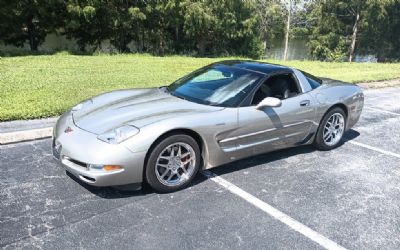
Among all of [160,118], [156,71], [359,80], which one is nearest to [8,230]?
[160,118]

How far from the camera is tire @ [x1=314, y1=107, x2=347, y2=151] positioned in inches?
222

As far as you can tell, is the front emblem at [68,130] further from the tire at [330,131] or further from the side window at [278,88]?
the tire at [330,131]

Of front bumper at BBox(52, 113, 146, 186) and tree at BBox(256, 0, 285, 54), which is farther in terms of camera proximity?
tree at BBox(256, 0, 285, 54)

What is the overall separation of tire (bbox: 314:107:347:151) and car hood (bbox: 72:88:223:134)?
1.86 m

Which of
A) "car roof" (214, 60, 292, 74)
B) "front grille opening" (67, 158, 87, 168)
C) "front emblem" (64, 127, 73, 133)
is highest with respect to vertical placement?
"car roof" (214, 60, 292, 74)

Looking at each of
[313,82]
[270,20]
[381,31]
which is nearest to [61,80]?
[313,82]

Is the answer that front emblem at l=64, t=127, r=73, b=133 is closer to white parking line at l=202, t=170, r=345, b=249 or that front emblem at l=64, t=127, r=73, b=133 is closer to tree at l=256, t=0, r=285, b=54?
white parking line at l=202, t=170, r=345, b=249

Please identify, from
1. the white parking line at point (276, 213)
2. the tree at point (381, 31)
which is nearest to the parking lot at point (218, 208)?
the white parking line at point (276, 213)

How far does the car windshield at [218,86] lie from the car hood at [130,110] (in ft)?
0.57

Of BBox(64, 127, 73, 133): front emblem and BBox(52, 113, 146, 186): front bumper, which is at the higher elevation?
BBox(64, 127, 73, 133): front emblem

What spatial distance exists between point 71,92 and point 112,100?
3552mm

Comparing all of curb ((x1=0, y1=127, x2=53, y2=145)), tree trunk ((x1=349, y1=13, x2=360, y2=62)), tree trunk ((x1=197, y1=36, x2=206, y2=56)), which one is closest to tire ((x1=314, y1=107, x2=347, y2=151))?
curb ((x1=0, y1=127, x2=53, y2=145))

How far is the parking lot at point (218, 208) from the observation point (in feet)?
11.0

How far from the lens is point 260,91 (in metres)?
4.94
